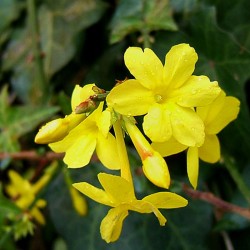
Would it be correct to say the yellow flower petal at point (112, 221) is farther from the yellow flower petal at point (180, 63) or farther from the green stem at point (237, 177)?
the green stem at point (237, 177)

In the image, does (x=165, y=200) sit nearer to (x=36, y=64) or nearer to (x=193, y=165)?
(x=193, y=165)

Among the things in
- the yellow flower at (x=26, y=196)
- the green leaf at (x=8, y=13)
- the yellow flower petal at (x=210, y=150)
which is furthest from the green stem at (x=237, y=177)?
the green leaf at (x=8, y=13)

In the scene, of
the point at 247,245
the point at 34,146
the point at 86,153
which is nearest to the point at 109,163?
the point at 86,153

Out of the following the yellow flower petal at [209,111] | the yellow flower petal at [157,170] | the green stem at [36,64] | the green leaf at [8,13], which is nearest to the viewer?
the yellow flower petal at [157,170]

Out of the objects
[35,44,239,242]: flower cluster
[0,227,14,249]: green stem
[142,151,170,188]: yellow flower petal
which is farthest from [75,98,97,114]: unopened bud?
[0,227,14,249]: green stem

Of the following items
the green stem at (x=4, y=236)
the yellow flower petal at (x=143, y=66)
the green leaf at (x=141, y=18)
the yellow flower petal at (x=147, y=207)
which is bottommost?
the green stem at (x=4, y=236)

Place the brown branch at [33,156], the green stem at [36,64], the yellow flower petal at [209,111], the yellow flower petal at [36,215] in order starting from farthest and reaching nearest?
the green stem at [36,64]
the yellow flower petal at [36,215]
the brown branch at [33,156]
the yellow flower petal at [209,111]

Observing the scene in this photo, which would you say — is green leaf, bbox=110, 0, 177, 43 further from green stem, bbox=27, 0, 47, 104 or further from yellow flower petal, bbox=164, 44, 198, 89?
yellow flower petal, bbox=164, 44, 198, 89
